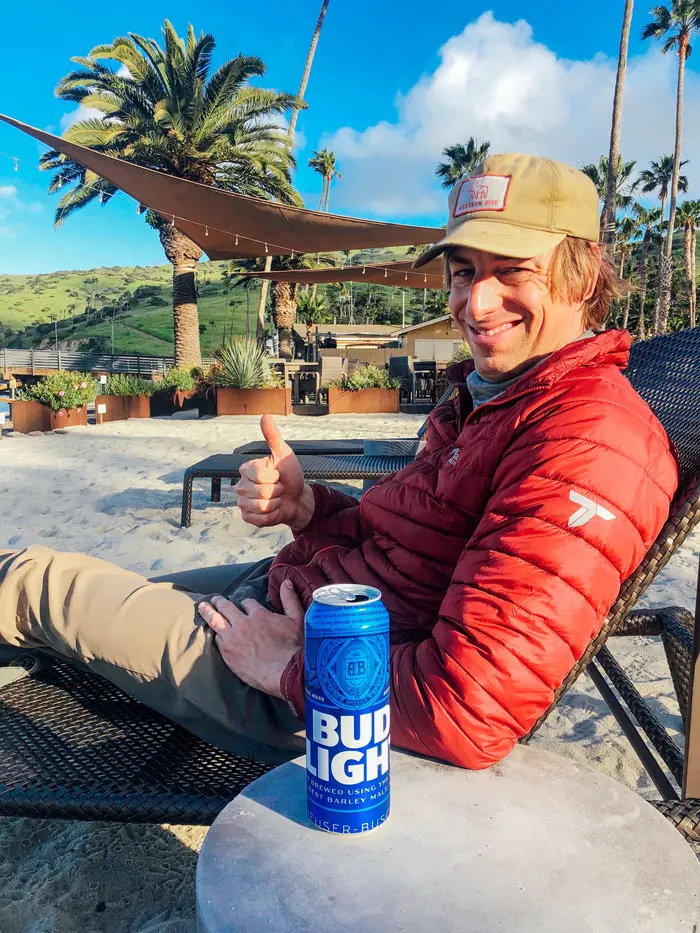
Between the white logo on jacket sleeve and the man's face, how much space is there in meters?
0.42

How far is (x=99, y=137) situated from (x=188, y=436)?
1045cm

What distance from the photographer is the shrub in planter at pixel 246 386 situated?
10766 mm

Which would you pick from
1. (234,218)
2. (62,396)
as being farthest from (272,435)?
(234,218)

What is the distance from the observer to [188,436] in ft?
26.6

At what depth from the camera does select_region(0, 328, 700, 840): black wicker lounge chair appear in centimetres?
102

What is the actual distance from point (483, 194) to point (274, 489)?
0.76m

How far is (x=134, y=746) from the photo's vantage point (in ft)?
3.97

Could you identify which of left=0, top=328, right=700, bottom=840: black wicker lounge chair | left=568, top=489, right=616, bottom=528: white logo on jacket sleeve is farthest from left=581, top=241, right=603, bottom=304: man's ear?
left=568, top=489, right=616, bottom=528: white logo on jacket sleeve

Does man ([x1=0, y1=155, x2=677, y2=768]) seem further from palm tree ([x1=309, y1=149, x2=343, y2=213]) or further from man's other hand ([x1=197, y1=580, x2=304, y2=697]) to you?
palm tree ([x1=309, y1=149, x2=343, y2=213])

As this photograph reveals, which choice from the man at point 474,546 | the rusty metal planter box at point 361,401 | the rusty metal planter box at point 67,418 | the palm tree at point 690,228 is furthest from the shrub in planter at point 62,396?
the palm tree at point 690,228

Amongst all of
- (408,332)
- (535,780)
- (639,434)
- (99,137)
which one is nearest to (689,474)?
(639,434)

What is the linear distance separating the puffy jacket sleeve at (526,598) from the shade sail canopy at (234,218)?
9859mm

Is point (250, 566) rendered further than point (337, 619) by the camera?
Yes

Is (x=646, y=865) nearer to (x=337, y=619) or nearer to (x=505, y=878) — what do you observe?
(x=505, y=878)
